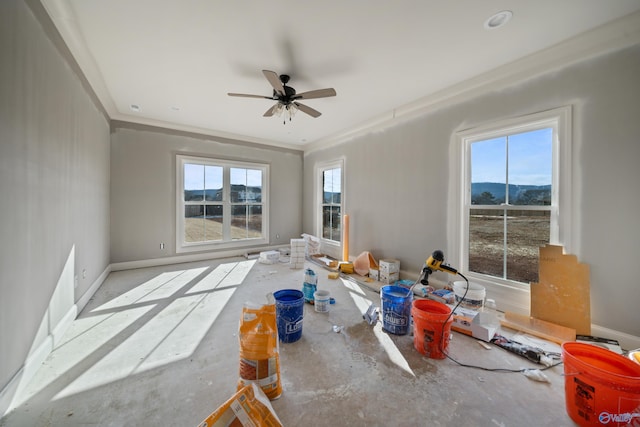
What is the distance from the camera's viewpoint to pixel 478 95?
113 inches

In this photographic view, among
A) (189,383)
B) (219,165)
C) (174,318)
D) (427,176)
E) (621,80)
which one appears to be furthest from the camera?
(219,165)

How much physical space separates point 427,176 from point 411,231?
2.74 feet

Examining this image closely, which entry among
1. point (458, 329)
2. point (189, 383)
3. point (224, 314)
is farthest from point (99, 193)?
point (458, 329)

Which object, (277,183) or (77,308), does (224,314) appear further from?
(277,183)

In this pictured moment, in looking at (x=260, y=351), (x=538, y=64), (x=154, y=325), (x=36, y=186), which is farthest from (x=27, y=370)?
(x=538, y=64)

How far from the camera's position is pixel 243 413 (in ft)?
3.38

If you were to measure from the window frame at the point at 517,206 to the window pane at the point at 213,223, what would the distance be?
4.36 metres

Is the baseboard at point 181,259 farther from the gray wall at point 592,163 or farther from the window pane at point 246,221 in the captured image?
the gray wall at point 592,163

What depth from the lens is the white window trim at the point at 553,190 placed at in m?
2.25

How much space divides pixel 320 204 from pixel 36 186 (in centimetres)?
448

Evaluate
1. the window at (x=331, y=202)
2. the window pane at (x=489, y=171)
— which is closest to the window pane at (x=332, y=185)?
the window at (x=331, y=202)

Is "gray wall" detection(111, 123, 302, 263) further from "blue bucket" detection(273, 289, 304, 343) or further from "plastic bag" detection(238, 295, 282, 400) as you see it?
"plastic bag" detection(238, 295, 282, 400)

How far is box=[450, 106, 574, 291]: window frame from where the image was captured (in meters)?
2.26

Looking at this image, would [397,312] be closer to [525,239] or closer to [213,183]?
[525,239]
